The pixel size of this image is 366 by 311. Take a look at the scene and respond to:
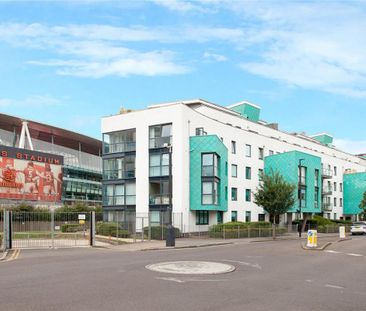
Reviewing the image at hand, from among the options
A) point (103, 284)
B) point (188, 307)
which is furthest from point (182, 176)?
point (188, 307)

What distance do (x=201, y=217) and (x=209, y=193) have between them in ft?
9.32

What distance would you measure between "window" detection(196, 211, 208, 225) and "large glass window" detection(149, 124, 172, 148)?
25.3ft

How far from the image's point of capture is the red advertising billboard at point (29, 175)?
6981 cm

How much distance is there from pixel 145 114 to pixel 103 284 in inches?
1493

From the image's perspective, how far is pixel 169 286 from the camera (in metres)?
11.5

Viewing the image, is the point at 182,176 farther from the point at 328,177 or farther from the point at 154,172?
the point at 328,177

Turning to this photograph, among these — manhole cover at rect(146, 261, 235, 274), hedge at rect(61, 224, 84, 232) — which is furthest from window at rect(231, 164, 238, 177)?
manhole cover at rect(146, 261, 235, 274)

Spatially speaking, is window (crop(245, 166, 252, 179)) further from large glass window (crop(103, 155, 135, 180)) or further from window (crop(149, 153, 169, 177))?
large glass window (crop(103, 155, 135, 180))

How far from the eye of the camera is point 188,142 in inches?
1864

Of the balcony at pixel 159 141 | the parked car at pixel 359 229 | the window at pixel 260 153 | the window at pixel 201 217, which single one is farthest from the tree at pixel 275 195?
the window at pixel 260 153

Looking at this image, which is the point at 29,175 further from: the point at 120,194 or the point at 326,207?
the point at 326,207

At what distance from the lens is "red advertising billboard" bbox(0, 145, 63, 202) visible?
69812mm

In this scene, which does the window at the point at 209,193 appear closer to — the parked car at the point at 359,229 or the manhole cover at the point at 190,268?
the parked car at the point at 359,229

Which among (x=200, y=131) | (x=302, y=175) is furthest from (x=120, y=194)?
(x=302, y=175)
